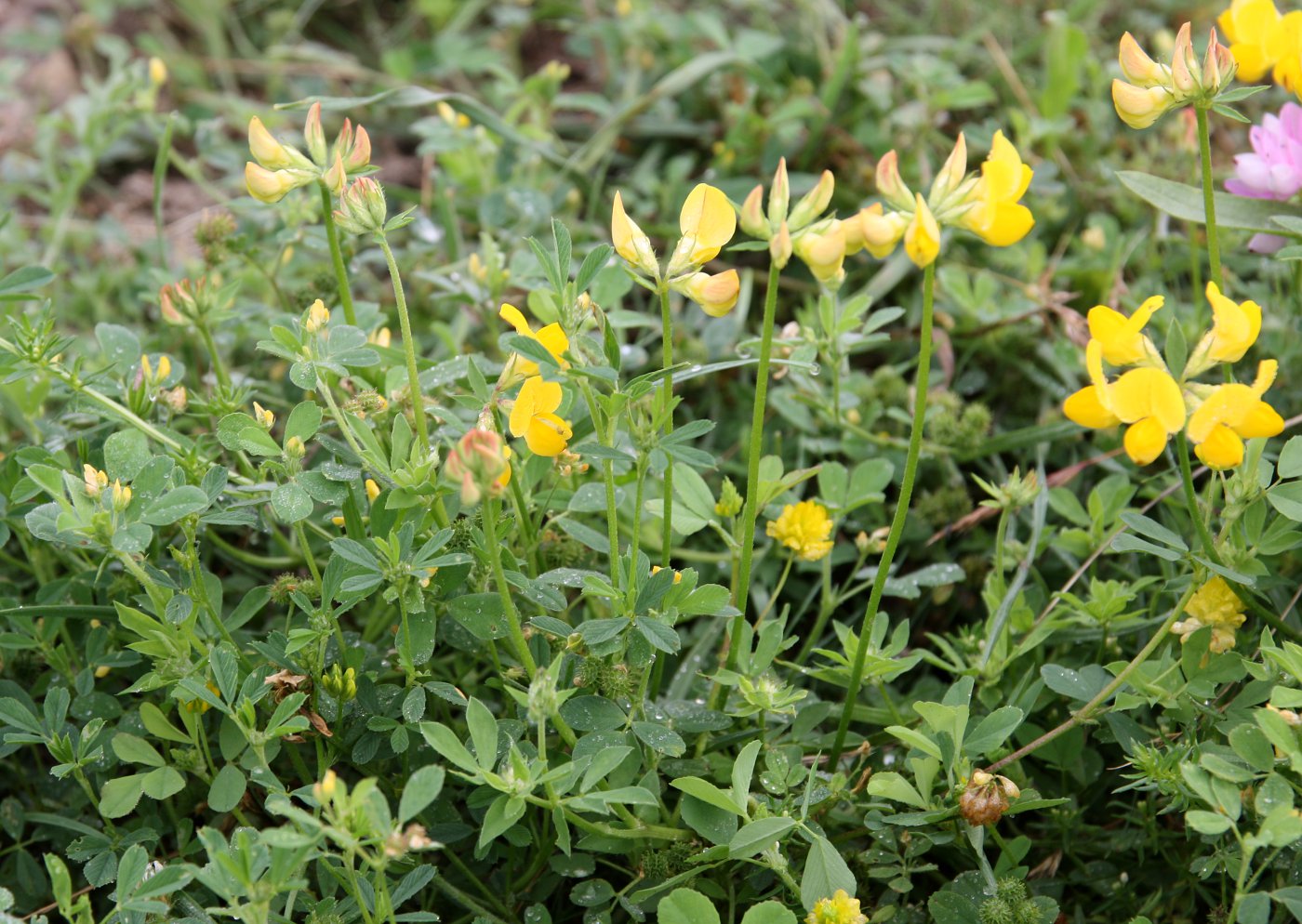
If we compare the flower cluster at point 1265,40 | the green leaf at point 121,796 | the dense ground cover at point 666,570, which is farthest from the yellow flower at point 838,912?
the flower cluster at point 1265,40

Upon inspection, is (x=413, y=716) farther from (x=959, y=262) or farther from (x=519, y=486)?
(x=959, y=262)

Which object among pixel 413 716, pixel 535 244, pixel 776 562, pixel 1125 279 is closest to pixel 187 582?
pixel 413 716

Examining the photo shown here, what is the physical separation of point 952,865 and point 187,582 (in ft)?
3.83

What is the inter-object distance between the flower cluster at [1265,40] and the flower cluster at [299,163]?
1203 millimetres

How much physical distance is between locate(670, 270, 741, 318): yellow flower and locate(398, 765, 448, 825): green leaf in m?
0.57

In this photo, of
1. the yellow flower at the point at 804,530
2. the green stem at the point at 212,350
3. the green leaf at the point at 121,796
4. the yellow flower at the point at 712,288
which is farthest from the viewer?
the green stem at the point at 212,350

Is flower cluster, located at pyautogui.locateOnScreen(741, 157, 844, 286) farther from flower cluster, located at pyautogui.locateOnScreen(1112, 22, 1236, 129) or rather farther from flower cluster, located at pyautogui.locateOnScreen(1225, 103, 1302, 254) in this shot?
flower cluster, located at pyautogui.locateOnScreen(1225, 103, 1302, 254)

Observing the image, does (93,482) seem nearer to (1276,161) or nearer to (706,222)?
(706,222)

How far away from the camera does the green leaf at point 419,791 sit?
118 cm

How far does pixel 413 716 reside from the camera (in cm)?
141

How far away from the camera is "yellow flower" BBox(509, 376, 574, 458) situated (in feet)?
4.53

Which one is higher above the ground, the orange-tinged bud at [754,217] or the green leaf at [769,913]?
the orange-tinged bud at [754,217]

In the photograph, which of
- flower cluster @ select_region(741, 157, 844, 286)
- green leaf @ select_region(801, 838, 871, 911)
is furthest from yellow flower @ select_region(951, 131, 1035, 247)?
green leaf @ select_region(801, 838, 871, 911)

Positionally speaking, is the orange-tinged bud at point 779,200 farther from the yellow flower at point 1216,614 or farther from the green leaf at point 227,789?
the green leaf at point 227,789
